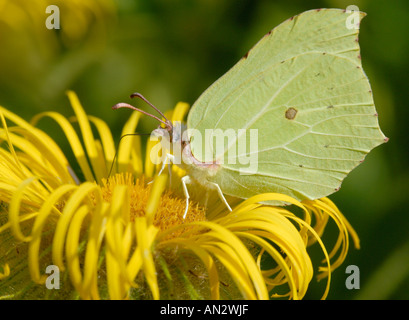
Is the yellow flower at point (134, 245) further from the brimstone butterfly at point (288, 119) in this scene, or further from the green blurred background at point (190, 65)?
the green blurred background at point (190, 65)

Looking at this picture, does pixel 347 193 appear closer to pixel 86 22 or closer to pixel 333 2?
pixel 333 2

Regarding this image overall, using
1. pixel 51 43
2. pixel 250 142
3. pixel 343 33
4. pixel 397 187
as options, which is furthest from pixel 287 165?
pixel 51 43

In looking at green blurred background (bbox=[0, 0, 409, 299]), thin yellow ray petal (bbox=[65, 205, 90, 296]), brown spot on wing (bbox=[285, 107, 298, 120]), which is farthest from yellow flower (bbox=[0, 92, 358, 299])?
green blurred background (bbox=[0, 0, 409, 299])

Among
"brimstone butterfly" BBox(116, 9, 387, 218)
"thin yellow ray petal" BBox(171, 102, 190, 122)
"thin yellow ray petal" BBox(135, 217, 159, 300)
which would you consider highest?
"thin yellow ray petal" BBox(171, 102, 190, 122)

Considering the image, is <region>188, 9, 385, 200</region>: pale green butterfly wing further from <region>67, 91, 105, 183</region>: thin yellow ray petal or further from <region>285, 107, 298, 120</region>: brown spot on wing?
<region>67, 91, 105, 183</region>: thin yellow ray petal

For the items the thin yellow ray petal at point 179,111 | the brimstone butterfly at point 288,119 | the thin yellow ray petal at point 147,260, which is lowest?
the thin yellow ray petal at point 147,260

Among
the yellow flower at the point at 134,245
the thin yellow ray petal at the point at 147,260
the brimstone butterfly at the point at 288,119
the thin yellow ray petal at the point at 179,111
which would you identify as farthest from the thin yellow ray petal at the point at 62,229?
the thin yellow ray petal at the point at 179,111

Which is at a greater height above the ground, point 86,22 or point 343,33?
point 86,22

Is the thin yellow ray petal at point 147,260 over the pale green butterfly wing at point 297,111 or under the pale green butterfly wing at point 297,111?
under
